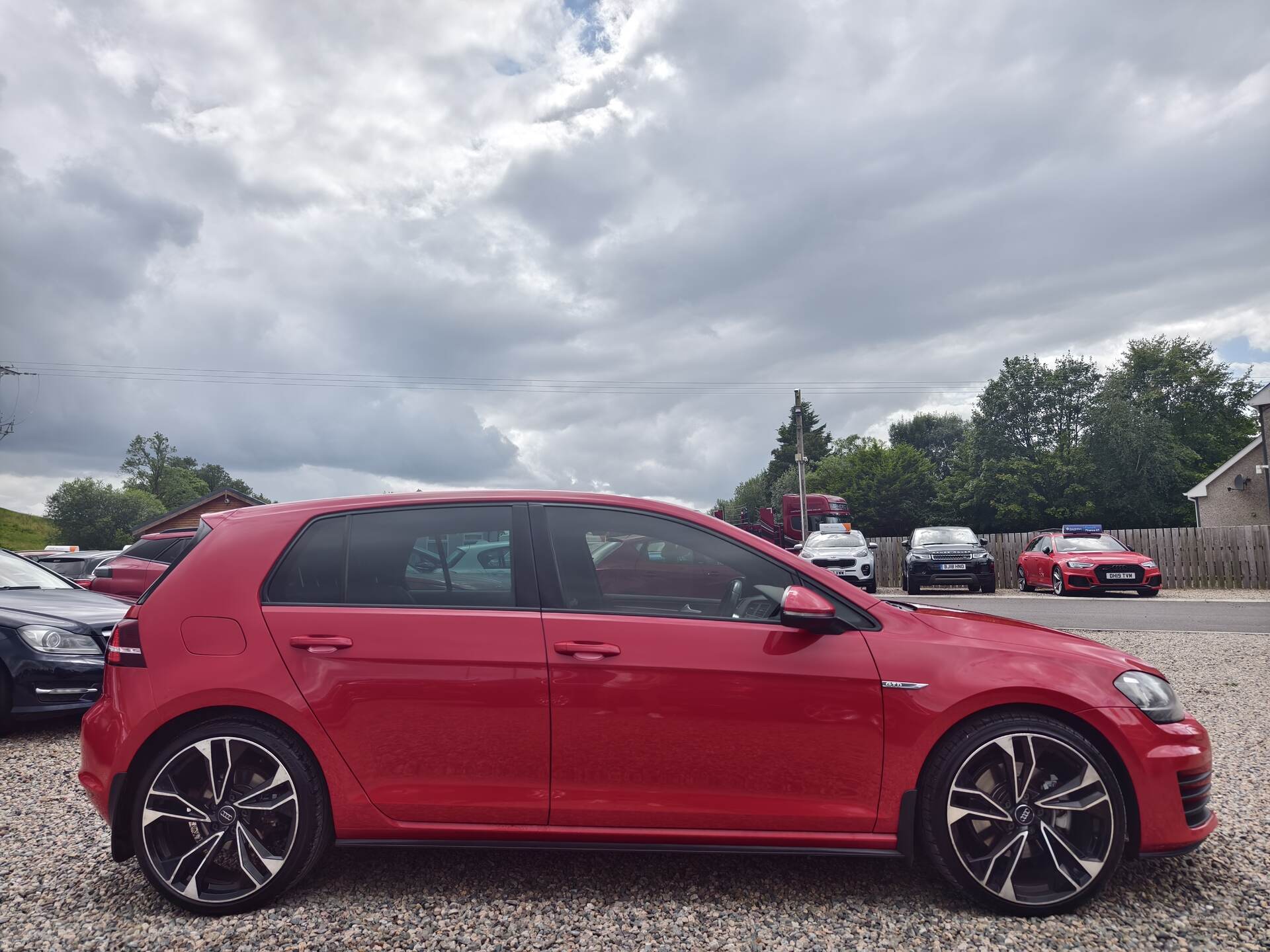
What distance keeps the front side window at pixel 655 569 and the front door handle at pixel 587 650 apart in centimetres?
16

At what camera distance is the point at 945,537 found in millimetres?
21094

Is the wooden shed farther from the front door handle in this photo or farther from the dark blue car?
the front door handle

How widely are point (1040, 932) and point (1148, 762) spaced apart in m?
0.71

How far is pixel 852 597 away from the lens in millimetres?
3102

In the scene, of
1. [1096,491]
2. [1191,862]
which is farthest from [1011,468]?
[1191,862]

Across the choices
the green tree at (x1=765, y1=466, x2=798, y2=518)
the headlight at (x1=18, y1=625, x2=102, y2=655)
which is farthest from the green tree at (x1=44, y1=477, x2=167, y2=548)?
the headlight at (x1=18, y1=625, x2=102, y2=655)

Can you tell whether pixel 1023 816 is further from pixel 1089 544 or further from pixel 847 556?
pixel 1089 544

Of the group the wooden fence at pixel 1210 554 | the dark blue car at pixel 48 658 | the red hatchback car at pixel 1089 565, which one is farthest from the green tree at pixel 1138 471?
the dark blue car at pixel 48 658

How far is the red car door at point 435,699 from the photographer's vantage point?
9.65 feet

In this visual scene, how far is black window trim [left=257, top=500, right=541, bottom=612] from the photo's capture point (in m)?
3.09

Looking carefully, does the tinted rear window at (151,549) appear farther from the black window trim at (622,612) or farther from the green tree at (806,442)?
the green tree at (806,442)

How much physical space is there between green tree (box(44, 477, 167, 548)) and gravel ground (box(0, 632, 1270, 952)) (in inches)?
3300

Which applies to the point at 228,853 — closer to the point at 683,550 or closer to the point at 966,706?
the point at 683,550

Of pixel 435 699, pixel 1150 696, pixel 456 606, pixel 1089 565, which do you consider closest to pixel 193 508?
pixel 1089 565
